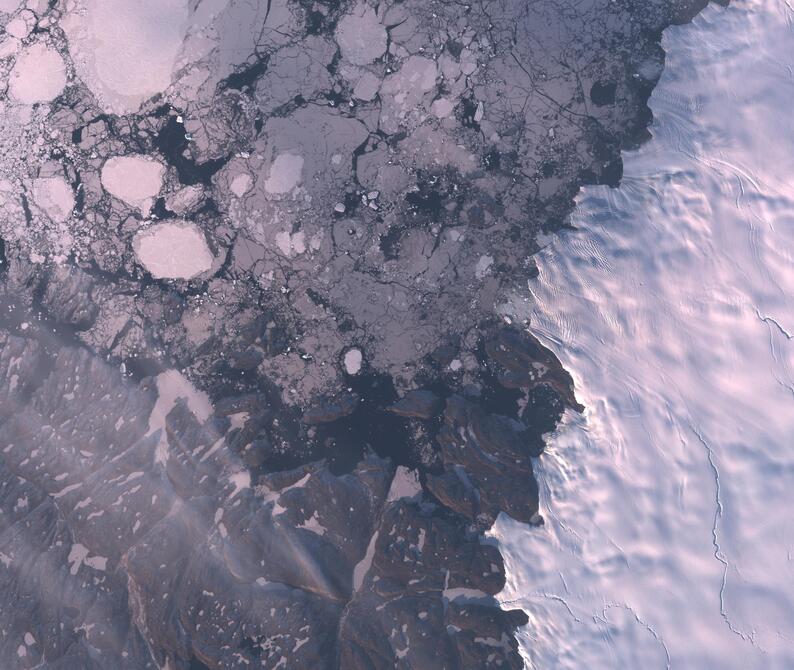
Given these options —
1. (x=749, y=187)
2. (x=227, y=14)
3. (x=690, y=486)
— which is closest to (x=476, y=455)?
(x=690, y=486)

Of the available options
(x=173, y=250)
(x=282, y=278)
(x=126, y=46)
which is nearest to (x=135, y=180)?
(x=173, y=250)

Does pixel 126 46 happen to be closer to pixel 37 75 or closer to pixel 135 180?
pixel 37 75

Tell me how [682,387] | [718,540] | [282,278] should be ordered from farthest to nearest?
[282,278]
[682,387]
[718,540]

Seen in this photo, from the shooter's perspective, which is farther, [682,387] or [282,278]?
[282,278]

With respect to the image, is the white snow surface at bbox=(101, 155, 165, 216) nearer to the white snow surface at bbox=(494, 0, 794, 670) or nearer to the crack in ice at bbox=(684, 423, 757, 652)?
the white snow surface at bbox=(494, 0, 794, 670)

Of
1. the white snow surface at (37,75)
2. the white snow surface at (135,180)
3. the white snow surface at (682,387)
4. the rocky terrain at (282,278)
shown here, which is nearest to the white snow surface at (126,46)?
the rocky terrain at (282,278)

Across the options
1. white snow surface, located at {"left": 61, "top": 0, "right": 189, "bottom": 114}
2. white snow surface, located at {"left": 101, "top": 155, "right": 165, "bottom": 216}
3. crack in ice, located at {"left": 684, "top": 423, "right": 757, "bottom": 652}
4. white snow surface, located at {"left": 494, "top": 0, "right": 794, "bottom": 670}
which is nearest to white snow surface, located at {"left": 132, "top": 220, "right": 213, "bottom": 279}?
white snow surface, located at {"left": 101, "top": 155, "right": 165, "bottom": 216}

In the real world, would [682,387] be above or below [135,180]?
below
